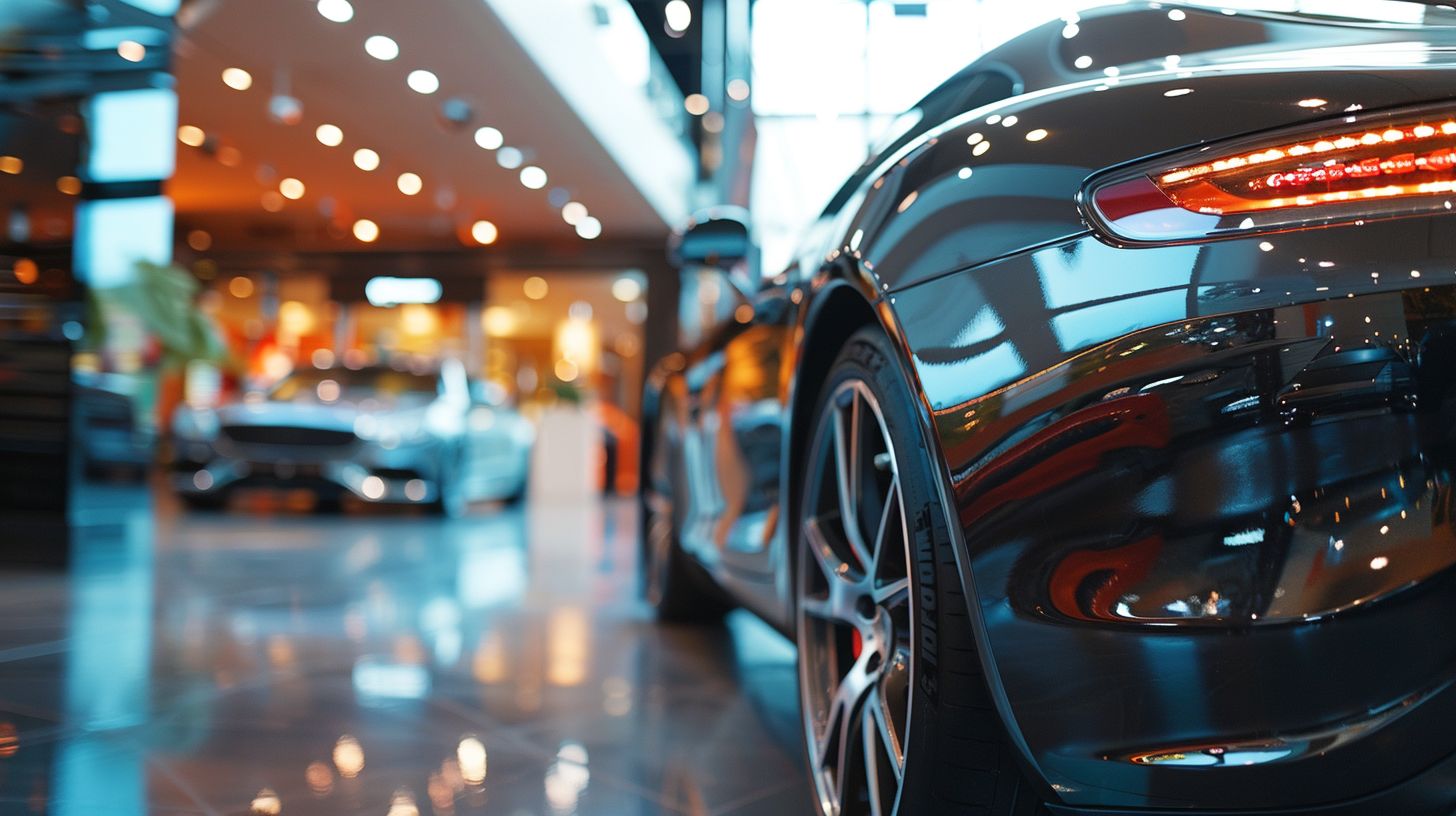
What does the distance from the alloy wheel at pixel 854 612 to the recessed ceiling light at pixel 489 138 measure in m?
10.1

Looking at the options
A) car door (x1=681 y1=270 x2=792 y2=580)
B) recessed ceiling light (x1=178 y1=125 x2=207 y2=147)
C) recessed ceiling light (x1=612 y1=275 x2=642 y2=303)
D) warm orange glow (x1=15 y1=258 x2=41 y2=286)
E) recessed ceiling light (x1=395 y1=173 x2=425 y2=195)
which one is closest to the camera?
car door (x1=681 y1=270 x2=792 y2=580)

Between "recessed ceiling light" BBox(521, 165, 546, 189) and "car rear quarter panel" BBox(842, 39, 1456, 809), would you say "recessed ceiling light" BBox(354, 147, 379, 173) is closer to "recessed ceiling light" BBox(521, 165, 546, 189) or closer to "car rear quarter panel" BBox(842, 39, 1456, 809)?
"recessed ceiling light" BBox(521, 165, 546, 189)

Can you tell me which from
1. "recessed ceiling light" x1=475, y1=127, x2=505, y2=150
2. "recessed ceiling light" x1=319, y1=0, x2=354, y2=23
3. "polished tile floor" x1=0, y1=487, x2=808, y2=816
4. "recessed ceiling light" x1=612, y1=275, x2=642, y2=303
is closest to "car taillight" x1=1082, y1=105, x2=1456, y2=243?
"polished tile floor" x1=0, y1=487, x2=808, y2=816

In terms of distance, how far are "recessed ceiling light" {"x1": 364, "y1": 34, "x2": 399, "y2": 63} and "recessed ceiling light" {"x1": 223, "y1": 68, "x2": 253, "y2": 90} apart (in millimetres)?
1241

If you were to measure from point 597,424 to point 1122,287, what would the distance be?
14221mm

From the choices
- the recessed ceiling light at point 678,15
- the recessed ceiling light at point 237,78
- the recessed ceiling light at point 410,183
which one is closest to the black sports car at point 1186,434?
the recessed ceiling light at point 237,78

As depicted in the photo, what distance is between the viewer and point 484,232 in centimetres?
1664

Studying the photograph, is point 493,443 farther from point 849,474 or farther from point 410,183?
point 849,474

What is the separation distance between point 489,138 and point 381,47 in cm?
272

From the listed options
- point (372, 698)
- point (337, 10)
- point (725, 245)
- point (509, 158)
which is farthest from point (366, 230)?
point (372, 698)

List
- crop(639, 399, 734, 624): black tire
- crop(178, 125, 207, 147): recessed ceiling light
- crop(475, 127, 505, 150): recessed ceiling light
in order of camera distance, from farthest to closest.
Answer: crop(178, 125, 207, 147): recessed ceiling light
crop(475, 127, 505, 150): recessed ceiling light
crop(639, 399, 734, 624): black tire

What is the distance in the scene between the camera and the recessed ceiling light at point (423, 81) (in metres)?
9.48

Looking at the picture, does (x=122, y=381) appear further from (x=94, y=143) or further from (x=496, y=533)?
(x=496, y=533)

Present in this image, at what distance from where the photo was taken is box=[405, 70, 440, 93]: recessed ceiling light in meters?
9.48
